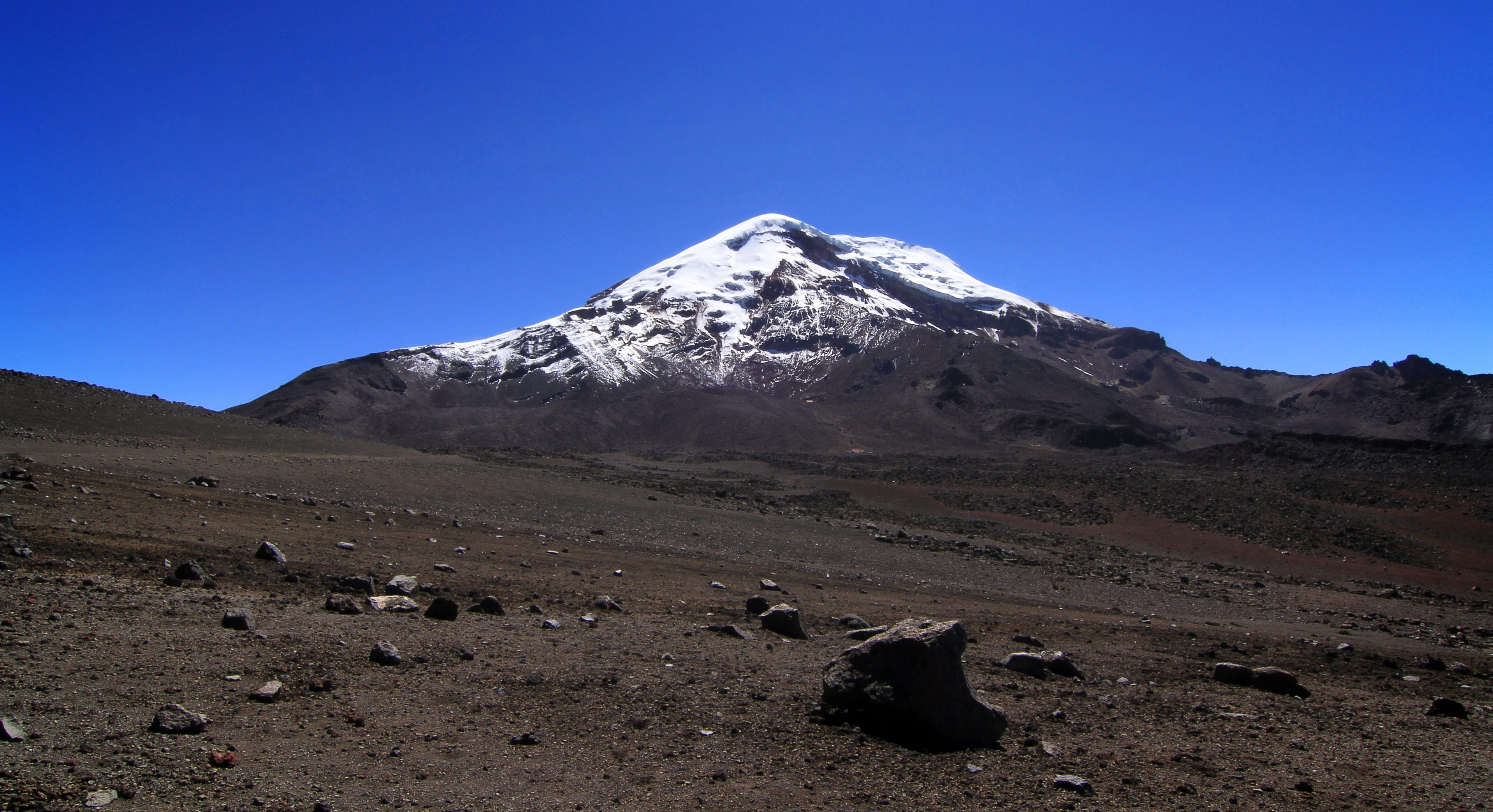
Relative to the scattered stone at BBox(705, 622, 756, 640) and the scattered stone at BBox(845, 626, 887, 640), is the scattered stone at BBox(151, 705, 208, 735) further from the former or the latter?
the scattered stone at BBox(845, 626, 887, 640)

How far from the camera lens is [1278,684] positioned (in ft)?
29.6

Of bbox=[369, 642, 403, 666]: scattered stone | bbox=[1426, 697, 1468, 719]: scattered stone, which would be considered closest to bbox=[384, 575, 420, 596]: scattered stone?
bbox=[369, 642, 403, 666]: scattered stone

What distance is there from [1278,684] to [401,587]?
1014cm

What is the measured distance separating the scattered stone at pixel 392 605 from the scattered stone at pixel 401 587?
52cm

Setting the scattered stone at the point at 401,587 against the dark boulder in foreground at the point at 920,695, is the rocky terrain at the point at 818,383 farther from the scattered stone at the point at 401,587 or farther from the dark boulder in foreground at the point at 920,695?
the dark boulder in foreground at the point at 920,695

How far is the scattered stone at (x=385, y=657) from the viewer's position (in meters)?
6.72

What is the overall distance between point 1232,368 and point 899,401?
308 feet

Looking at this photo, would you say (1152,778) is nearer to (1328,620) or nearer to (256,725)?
(256,725)

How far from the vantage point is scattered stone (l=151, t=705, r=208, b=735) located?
4906 mm

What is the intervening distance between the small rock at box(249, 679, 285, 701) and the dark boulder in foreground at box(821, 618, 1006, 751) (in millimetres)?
4099

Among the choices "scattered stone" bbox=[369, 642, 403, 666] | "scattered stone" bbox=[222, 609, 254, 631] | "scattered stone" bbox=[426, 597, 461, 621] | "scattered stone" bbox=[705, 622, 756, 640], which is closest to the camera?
"scattered stone" bbox=[369, 642, 403, 666]

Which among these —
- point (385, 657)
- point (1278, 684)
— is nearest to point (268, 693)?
point (385, 657)

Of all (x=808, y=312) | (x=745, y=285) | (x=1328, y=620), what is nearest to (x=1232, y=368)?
(x=808, y=312)

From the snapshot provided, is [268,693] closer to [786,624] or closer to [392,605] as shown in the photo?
[392,605]
